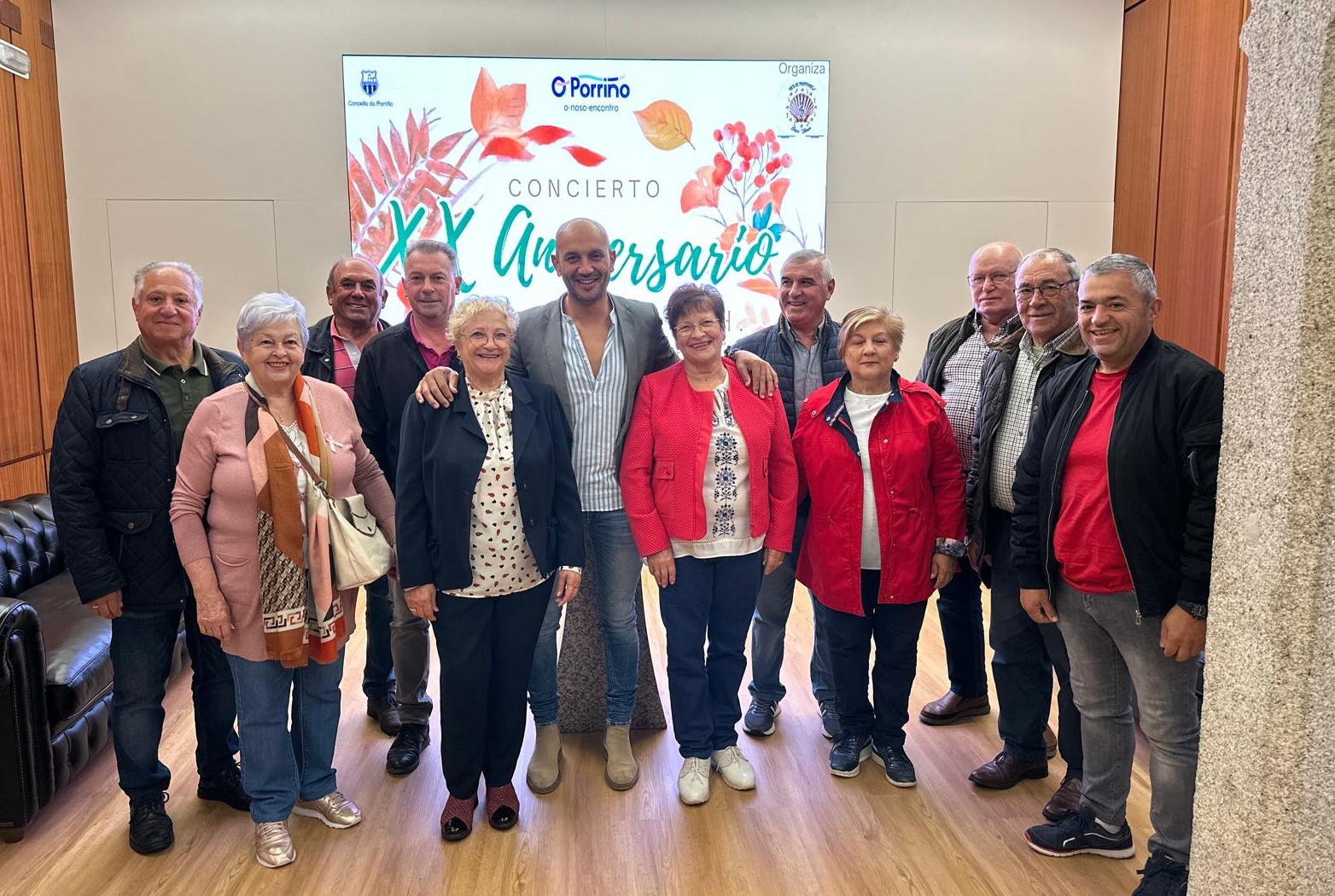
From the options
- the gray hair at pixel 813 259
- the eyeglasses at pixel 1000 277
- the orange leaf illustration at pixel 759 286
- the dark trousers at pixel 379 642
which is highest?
the orange leaf illustration at pixel 759 286

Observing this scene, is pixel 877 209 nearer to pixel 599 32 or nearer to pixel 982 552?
pixel 599 32

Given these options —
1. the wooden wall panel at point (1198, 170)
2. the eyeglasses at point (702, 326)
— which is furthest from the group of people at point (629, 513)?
the wooden wall panel at point (1198, 170)

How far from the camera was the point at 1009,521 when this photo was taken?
2719mm

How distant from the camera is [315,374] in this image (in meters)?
3.09

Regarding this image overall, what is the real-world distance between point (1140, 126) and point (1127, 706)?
425 centimetres

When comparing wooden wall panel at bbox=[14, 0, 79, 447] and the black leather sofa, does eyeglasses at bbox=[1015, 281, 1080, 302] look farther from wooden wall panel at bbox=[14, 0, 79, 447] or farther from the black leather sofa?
wooden wall panel at bbox=[14, 0, 79, 447]

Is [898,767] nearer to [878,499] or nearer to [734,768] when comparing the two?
[734,768]

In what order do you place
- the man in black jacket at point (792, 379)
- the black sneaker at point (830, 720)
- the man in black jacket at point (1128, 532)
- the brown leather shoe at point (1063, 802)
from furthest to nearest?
1. the black sneaker at point (830, 720)
2. the man in black jacket at point (792, 379)
3. the brown leather shoe at point (1063, 802)
4. the man in black jacket at point (1128, 532)

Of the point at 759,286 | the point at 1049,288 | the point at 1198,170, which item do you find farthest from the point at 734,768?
the point at 1198,170

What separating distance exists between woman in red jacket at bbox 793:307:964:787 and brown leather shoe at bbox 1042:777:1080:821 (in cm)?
42

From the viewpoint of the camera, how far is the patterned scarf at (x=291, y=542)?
2.27m

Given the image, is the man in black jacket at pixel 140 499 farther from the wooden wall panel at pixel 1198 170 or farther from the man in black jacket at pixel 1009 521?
the wooden wall panel at pixel 1198 170

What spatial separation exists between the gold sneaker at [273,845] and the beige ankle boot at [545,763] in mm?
733

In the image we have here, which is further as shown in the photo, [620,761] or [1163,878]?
[620,761]
